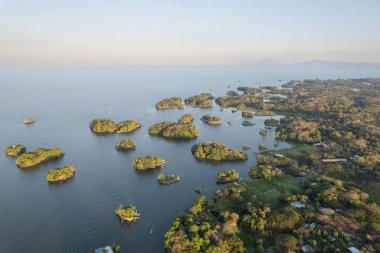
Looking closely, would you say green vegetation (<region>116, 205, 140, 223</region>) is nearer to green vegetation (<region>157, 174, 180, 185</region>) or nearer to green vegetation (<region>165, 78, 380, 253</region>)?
green vegetation (<region>165, 78, 380, 253</region>)

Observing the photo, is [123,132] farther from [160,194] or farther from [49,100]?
[49,100]

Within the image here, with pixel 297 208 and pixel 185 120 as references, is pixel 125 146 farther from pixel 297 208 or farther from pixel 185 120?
pixel 297 208

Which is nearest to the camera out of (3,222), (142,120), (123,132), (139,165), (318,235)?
(318,235)

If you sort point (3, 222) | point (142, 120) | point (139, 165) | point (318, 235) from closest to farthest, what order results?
point (318, 235), point (3, 222), point (139, 165), point (142, 120)

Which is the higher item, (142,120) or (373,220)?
(373,220)

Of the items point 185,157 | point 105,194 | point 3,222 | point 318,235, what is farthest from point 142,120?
point 318,235

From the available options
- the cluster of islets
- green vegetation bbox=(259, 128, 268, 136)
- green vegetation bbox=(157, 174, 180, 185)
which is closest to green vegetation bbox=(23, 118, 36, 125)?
the cluster of islets

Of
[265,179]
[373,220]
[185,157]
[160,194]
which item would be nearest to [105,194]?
[160,194]

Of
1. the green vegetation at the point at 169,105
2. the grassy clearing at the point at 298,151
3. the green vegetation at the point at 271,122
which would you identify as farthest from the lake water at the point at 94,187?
the green vegetation at the point at 169,105

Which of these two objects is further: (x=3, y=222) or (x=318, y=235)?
(x=3, y=222)
